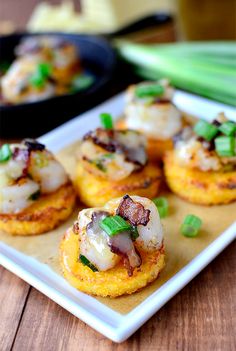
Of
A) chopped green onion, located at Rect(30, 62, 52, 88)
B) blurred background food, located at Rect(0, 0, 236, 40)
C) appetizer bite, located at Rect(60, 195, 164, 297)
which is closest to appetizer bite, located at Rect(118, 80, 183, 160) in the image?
appetizer bite, located at Rect(60, 195, 164, 297)

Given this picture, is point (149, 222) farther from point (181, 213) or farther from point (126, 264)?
point (181, 213)

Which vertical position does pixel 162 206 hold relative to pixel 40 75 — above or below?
below

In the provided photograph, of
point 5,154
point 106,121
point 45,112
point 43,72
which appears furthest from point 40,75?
point 5,154

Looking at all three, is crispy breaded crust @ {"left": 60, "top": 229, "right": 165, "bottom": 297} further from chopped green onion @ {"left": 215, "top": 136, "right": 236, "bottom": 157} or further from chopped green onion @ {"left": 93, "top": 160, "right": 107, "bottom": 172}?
chopped green onion @ {"left": 215, "top": 136, "right": 236, "bottom": 157}

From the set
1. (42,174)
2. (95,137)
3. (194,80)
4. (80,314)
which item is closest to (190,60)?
(194,80)

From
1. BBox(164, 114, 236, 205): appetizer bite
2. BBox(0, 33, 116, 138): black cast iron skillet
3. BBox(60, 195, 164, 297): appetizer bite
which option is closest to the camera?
BBox(60, 195, 164, 297): appetizer bite

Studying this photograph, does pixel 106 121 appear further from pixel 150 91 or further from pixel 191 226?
pixel 191 226

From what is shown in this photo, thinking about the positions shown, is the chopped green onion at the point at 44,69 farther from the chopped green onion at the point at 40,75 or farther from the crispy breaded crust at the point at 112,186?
the crispy breaded crust at the point at 112,186

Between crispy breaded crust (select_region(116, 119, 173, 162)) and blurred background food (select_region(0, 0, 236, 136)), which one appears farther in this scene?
blurred background food (select_region(0, 0, 236, 136))
